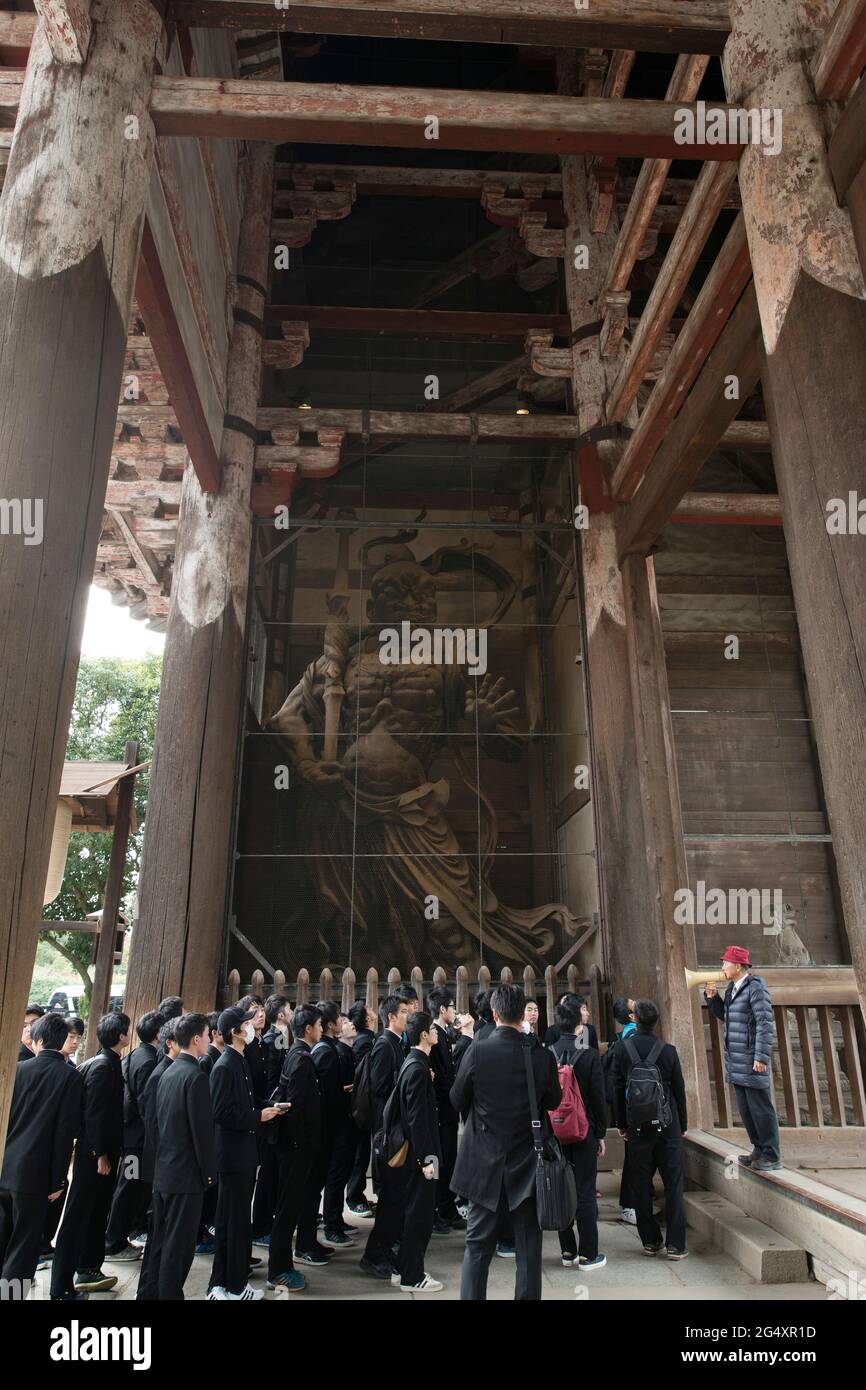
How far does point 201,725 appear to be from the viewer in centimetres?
656

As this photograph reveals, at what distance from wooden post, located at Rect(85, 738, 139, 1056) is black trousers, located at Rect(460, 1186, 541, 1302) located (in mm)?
5063

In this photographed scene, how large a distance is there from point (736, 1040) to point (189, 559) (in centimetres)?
510

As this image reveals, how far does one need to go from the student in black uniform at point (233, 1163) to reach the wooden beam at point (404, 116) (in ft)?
14.3

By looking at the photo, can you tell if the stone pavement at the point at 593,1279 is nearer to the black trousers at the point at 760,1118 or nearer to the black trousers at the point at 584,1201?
the black trousers at the point at 584,1201

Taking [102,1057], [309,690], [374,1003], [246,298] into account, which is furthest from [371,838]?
[102,1057]

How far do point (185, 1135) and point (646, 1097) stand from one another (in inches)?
81.9

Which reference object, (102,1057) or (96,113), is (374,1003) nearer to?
(102,1057)

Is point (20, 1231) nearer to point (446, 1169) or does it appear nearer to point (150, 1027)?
point (150, 1027)

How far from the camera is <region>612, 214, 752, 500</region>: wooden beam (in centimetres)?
469

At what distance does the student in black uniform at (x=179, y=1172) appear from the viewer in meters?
3.31

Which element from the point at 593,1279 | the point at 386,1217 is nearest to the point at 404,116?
the point at 386,1217

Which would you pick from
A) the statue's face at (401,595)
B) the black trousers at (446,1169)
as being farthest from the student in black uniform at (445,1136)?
the statue's face at (401,595)

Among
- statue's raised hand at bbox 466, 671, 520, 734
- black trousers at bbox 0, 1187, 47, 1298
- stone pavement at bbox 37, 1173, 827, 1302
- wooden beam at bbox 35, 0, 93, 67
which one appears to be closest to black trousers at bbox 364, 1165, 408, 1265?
stone pavement at bbox 37, 1173, 827, 1302
